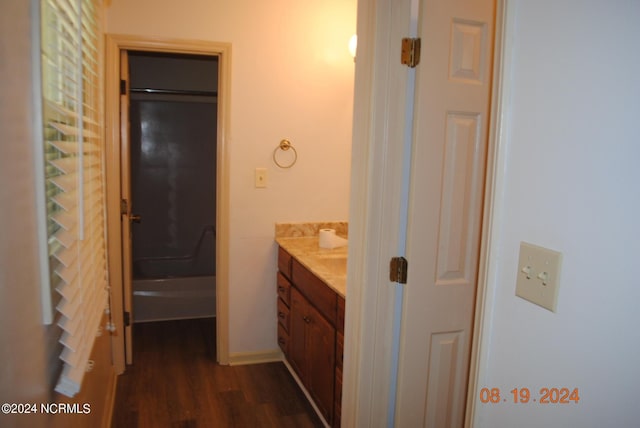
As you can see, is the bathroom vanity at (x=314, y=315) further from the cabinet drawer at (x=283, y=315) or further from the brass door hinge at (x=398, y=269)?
the brass door hinge at (x=398, y=269)

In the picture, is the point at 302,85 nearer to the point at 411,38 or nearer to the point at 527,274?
the point at 411,38

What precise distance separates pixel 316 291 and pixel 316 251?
0.50 metres

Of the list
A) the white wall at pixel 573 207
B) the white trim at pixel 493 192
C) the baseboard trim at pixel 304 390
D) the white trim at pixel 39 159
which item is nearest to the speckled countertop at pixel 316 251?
the baseboard trim at pixel 304 390

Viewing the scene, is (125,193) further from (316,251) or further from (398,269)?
(398,269)

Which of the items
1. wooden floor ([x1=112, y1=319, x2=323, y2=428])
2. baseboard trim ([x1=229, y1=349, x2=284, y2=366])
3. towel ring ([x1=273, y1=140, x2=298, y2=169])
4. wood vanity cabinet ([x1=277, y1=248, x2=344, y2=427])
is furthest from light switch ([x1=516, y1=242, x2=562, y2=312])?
baseboard trim ([x1=229, y1=349, x2=284, y2=366])

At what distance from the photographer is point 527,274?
96 cm

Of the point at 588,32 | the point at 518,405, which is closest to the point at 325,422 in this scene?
the point at 518,405

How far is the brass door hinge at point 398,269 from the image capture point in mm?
1636

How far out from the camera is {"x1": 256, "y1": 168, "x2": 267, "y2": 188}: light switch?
10.0ft

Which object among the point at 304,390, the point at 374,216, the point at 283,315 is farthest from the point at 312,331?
the point at 374,216

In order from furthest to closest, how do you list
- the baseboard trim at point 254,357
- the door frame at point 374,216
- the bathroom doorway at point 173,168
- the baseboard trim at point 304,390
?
the bathroom doorway at point 173,168, the baseboard trim at point 254,357, the baseboard trim at point 304,390, the door frame at point 374,216

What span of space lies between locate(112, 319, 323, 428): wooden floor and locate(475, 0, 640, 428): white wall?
1.80 meters

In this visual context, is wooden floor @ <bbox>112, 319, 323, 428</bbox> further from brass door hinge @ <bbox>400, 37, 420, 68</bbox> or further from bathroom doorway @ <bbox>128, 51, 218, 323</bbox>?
brass door hinge @ <bbox>400, 37, 420, 68</bbox>

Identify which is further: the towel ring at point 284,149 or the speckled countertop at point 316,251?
the towel ring at point 284,149
